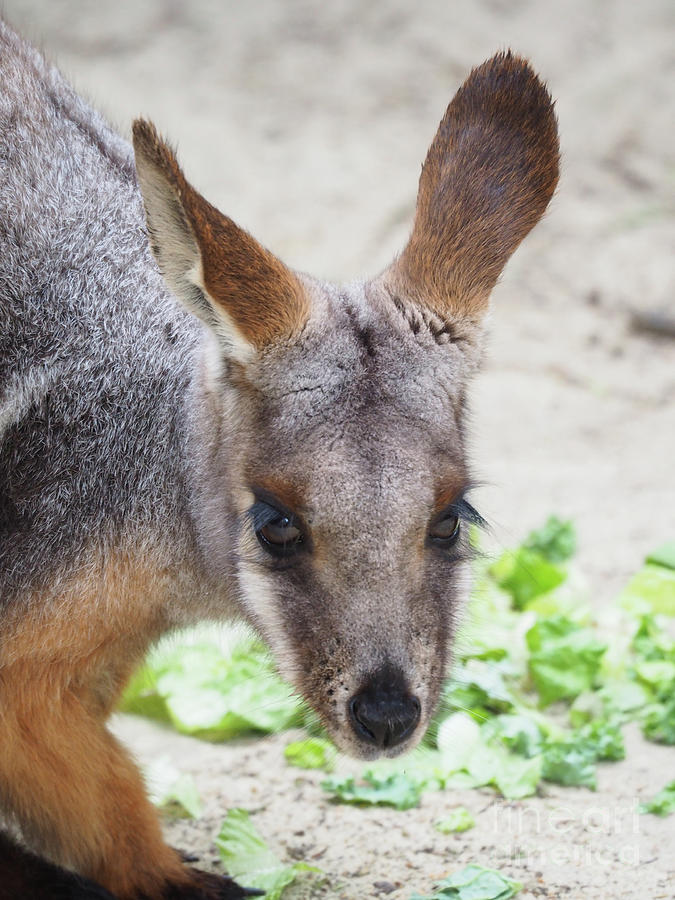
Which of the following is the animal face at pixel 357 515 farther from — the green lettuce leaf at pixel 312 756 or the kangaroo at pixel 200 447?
the green lettuce leaf at pixel 312 756

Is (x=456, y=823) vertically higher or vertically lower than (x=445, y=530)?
lower

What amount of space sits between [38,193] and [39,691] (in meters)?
1.85

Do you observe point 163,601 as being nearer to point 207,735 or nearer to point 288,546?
point 288,546

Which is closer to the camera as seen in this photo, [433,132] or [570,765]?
[570,765]

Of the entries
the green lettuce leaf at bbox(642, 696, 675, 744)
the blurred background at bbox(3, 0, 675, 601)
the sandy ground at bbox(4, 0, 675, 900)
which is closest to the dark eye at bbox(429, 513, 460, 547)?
the sandy ground at bbox(4, 0, 675, 900)

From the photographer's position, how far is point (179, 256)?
3.83m

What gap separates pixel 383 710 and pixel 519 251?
776cm

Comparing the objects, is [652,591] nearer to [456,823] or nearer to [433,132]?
[456,823]

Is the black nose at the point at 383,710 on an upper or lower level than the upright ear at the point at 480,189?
lower

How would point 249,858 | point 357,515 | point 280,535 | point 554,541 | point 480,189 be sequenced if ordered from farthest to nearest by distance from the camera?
point 554,541 < point 249,858 < point 480,189 < point 280,535 < point 357,515

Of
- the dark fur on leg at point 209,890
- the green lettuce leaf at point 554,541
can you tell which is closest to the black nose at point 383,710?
the dark fur on leg at point 209,890

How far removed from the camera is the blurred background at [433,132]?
29.1 ft

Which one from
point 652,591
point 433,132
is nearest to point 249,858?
point 652,591

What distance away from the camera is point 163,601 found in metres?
4.45
